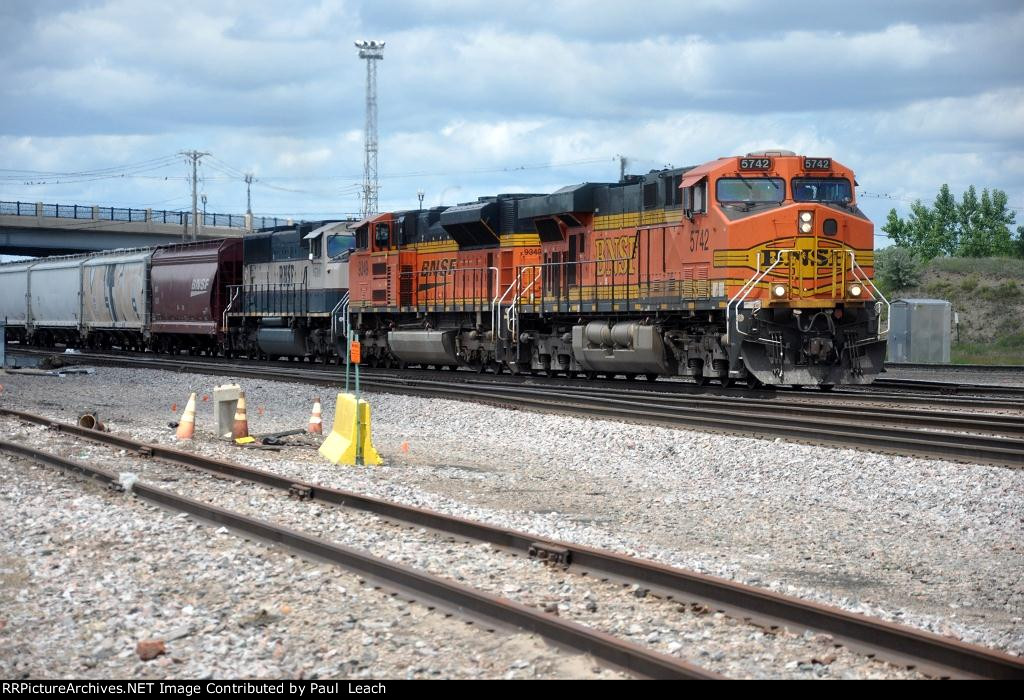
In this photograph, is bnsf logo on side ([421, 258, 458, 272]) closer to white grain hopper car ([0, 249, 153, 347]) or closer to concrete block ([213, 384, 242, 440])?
concrete block ([213, 384, 242, 440])

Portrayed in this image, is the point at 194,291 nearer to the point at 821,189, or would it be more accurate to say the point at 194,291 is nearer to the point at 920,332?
the point at 821,189

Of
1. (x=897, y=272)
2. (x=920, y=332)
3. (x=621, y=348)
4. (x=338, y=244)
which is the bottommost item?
(x=621, y=348)

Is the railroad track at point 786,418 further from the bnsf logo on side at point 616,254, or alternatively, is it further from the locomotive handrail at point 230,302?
the locomotive handrail at point 230,302

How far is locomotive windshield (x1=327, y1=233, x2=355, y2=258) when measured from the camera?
28422 millimetres

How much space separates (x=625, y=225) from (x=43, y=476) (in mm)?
11802

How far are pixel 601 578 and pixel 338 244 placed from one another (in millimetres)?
23055

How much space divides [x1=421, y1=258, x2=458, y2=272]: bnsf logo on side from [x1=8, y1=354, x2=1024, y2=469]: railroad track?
4.52 meters

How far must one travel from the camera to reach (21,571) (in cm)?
674

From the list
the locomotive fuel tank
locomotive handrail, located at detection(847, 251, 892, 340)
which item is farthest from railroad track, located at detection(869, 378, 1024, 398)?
the locomotive fuel tank

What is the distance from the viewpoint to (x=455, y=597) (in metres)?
5.80

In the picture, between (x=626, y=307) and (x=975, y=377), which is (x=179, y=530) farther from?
(x=975, y=377)

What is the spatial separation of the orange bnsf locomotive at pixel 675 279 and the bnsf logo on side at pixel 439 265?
6cm

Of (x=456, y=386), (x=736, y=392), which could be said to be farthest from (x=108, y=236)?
(x=736, y=392)

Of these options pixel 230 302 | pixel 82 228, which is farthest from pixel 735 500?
pixel 82 228
